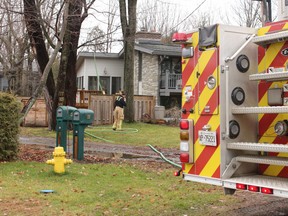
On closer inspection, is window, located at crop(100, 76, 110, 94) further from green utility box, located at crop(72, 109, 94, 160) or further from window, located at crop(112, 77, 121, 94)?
green utility box, located at crop(72, 109, 94, 160)

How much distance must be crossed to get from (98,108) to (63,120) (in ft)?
43.9

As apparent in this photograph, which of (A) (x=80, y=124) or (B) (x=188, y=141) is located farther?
(A) (x=80, y=124)

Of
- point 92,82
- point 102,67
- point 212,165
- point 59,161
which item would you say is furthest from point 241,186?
point 92,82

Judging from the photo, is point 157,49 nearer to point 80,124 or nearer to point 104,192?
point 80,124

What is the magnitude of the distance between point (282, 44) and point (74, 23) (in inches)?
441

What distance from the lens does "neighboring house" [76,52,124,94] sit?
111 ft

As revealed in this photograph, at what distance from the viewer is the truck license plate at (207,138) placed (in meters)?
5.11

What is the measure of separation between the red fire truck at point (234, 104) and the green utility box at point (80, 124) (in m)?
5.01

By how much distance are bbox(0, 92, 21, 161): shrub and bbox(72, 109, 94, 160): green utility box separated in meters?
1.36

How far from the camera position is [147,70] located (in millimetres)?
31047

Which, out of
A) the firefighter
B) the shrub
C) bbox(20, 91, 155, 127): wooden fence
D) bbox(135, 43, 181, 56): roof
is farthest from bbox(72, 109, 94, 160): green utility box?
bbox(135, 43, 181, 56): roof

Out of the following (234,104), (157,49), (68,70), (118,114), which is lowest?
(118,114)

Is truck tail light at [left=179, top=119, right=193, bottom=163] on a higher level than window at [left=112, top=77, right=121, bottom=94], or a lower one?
lower

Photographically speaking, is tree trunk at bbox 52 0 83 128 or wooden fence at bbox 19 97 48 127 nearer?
tree trunk at bbox 52 0 83 128
